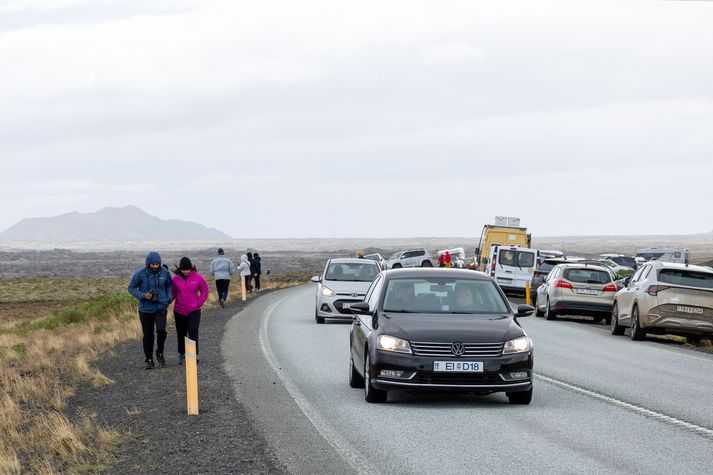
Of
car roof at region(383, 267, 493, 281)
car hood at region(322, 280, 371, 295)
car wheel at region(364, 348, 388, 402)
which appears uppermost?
car roof at region(383, 267, 493, 281)

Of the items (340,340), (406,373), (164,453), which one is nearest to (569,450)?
(406,373)

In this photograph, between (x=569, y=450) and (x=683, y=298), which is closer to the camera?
(x=569, y=450)

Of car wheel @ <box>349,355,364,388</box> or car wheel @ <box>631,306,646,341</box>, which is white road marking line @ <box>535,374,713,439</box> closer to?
car wheel @ <box>349,355,364,388</box>

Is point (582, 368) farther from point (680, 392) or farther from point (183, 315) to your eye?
point (183, 315)

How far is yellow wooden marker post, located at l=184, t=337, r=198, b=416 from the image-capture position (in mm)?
11398

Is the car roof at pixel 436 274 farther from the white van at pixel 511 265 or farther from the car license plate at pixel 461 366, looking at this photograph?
the white van at pixel 511 265

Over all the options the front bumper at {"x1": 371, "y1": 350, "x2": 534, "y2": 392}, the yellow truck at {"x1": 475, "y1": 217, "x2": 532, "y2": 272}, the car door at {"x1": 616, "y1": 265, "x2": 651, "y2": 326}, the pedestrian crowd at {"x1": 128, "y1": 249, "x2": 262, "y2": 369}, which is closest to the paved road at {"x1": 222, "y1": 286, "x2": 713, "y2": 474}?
the front bumper at {"x1": 371, "y1": 350, "x2": 534, "y2": 392}

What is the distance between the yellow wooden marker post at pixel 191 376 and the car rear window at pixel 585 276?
19.1 m

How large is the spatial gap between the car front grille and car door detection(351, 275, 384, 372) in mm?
790

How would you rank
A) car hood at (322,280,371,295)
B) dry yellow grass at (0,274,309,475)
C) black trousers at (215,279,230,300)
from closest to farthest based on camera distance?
dry yellow grass at (0,274,309,475) → car hood at (322,280,371,295) → black trousers at (215,279,230,300)

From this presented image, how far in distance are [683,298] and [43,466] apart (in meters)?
15.7

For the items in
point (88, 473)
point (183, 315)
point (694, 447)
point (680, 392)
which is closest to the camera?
point (88, 473)

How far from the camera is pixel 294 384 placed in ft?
46.3

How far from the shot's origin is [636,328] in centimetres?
2286
